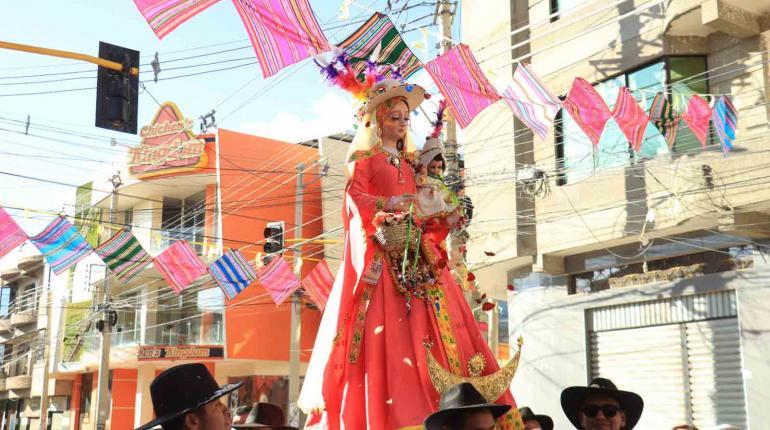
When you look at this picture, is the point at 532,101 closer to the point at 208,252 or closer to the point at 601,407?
the point at 601,407

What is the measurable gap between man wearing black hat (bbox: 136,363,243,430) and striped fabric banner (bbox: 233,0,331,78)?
4496 mm

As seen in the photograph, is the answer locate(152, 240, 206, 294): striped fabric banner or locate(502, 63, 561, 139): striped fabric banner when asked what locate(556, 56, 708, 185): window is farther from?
locate(152, 240, 206, 294): striped fabric banner

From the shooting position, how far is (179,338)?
33.7 m

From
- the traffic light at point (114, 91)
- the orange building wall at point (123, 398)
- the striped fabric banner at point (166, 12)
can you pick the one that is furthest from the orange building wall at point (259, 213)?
the striped fabric banner at point (166, 12)

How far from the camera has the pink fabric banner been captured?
39.4 feet

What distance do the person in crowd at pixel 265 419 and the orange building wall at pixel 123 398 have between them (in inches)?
1296

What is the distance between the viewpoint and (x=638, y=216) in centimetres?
1462

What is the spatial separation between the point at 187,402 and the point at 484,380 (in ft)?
7.40

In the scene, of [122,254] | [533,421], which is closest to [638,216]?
[533,421]

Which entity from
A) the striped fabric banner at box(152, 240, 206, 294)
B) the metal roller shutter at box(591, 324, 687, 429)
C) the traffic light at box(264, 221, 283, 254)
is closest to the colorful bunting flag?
the metal roller shutter at box(591, 324, 687, 429)

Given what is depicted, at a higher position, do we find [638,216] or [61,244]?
[638,216]

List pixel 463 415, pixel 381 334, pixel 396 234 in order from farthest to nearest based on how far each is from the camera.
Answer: pixel 396 234 < pixel 381 334 < pixel 463 415

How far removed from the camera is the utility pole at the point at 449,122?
14.6 meters

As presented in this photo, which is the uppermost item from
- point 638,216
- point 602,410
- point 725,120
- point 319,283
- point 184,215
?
point 184,215
